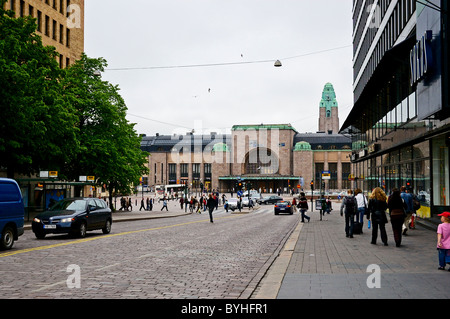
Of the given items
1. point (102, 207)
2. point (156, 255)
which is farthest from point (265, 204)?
point (156, 255)

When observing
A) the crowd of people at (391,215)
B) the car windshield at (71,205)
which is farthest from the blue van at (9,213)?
the crowd of people at (391,215)

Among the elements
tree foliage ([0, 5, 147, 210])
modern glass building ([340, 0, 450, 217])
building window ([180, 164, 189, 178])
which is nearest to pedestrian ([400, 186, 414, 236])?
modern glass building ([340, 0, 450, 217])

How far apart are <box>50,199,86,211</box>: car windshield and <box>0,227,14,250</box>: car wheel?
454 centimetres

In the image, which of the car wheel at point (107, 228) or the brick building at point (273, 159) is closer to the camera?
the car wheel at point (107, 228)

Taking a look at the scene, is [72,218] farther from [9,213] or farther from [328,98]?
[328,98]

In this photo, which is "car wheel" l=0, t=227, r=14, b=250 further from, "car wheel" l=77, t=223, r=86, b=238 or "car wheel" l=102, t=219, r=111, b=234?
"car wheel" l=102, t=219, r=111, b=234

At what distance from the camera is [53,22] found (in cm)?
5050

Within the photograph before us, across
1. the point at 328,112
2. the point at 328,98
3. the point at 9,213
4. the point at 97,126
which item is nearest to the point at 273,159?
the point at 328,112

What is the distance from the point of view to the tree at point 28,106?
90.1ft

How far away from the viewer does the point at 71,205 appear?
65.9 ft

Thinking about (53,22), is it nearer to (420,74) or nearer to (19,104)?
(19,104)

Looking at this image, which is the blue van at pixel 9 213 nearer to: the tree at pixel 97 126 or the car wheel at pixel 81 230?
the car wheel at pixel 81 230

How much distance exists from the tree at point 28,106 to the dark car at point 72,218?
9079 millimetres

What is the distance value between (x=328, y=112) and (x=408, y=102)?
14492 centimetres
